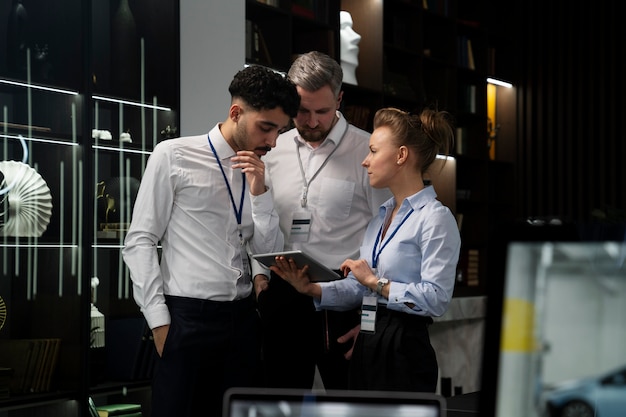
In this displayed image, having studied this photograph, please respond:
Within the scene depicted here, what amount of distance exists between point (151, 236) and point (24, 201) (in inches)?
55.8

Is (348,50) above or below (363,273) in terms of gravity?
above

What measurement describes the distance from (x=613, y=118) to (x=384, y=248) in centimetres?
529

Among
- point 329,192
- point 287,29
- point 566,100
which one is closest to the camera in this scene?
point 329,192

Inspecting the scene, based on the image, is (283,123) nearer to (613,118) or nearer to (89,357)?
(89,357)

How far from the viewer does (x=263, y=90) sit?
2.39 m

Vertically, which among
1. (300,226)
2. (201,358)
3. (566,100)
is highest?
(566,100)

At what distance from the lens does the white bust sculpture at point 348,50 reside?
5.37 m

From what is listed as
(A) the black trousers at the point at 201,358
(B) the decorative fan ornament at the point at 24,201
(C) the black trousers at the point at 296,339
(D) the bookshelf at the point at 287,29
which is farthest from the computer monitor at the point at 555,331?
(D) the bookshelf at the point at 287,29

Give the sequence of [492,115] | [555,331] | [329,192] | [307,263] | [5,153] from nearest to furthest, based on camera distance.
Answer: [555,331] → [307,263] → [329,192] → [5,153] → [492,115]

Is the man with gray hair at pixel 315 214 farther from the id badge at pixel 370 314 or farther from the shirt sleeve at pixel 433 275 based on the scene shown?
the shirt sleeve at pixel 433 275

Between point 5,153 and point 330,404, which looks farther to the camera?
point 5,153

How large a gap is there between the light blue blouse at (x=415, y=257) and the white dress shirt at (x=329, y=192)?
17cm

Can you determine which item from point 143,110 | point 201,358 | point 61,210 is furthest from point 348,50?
point 201,358

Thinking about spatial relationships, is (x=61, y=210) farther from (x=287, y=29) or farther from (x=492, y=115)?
(x=492, y=115)
